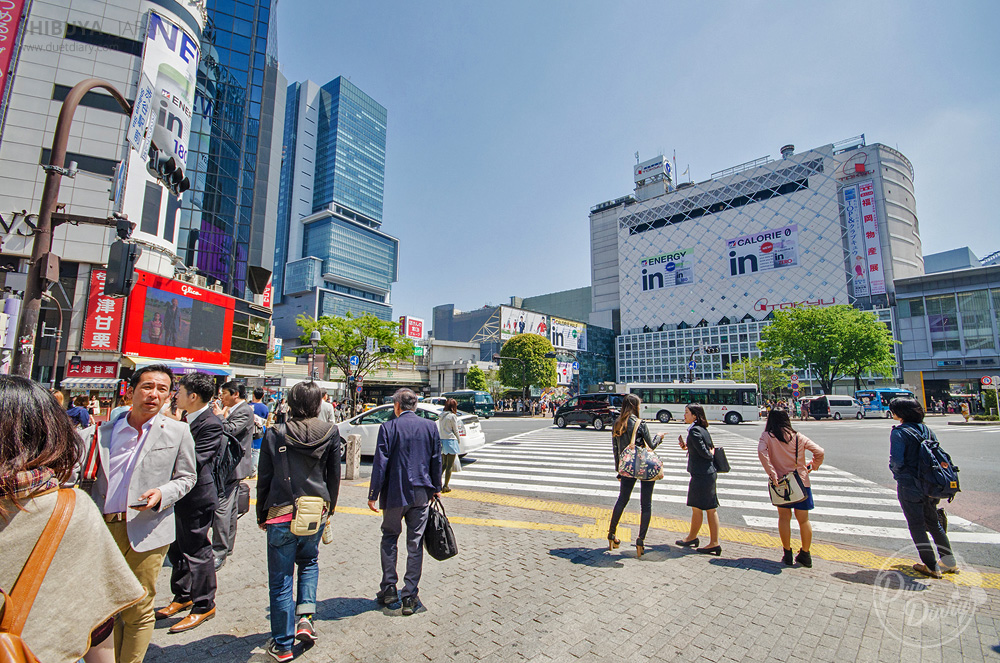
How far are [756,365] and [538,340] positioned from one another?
88.1ft

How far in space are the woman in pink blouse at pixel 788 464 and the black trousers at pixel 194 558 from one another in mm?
5255

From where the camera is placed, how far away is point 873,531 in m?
6.11

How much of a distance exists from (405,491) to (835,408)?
39.9 metres

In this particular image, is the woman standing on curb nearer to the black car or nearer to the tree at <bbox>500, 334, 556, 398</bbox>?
the black car

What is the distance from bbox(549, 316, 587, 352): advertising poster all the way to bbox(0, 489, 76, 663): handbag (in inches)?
2650

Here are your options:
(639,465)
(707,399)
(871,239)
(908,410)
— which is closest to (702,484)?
(639,465)

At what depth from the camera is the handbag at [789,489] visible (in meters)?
4.55

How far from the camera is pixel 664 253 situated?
79.6 meters

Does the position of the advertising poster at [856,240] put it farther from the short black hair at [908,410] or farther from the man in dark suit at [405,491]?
the man in dark suit at [405,491]

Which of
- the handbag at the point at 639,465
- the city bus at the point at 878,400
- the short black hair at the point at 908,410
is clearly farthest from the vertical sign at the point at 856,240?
the handbag at the point at 639,465

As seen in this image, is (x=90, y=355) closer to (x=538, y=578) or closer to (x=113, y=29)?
(x=113, y=29)

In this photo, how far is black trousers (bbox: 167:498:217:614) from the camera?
3.52 m

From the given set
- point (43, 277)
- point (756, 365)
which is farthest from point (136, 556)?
point (756, 365)

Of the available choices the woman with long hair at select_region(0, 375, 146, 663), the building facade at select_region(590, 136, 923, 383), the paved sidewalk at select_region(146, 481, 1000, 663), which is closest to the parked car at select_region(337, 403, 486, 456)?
the paved sidewalk at select_region(146, 481, 1000, 663)
